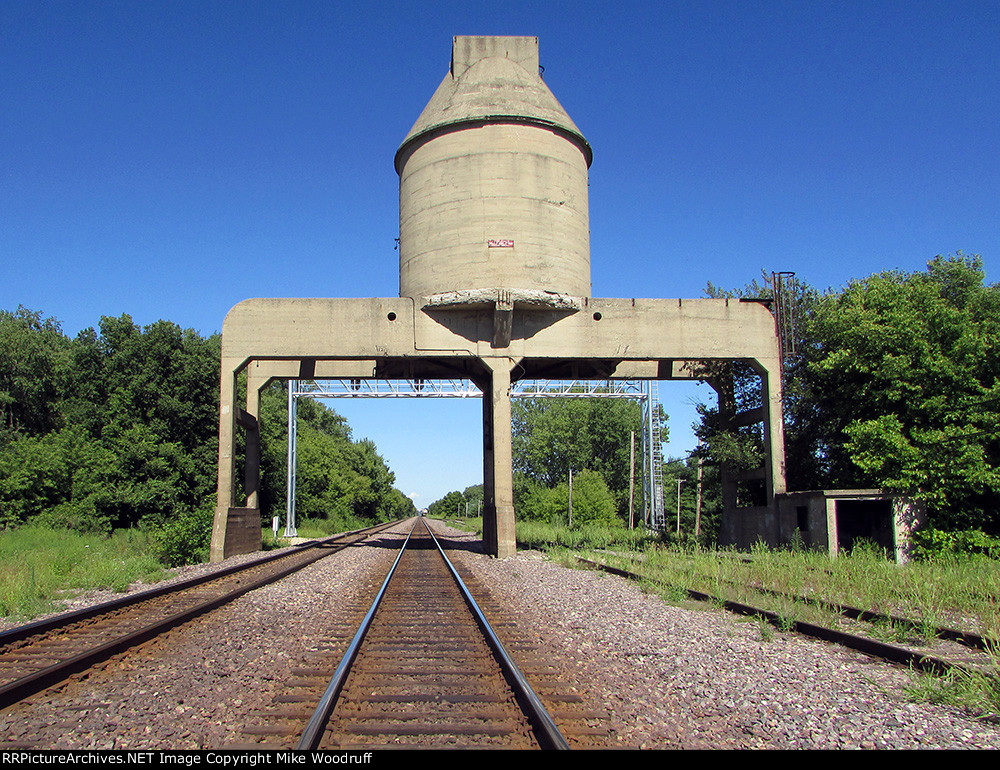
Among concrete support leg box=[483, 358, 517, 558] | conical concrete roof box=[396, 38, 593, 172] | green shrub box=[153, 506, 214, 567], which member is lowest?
green shrub box=[153, 506, 214, 567]

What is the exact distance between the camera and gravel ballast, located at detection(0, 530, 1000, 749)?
4.69 metres

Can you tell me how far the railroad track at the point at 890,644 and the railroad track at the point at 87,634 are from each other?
7222 millimetres

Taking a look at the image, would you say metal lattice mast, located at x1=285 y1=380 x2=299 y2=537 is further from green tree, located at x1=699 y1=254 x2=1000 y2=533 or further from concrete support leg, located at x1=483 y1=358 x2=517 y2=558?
green tree, located at x1=699 y1=254 x2=1000 y2=533

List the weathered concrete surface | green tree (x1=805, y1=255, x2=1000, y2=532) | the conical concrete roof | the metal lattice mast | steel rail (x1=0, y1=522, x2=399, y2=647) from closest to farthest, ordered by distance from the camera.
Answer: steel rail (x1=0, y1=522, x2=399, y2=647), green tree (x1=805, y1=255, x2=1000, y2=532), the weathered concrete surface, the conical concrete roof, the metal lattice mast

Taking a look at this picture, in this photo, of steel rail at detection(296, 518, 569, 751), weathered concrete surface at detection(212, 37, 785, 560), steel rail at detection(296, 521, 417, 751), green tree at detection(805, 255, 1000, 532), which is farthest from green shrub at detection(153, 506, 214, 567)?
green tree at detection(805, 255, 1000, 532)

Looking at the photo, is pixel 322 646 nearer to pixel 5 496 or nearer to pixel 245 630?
pixel 245 630

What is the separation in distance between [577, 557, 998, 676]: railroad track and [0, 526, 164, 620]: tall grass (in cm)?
951

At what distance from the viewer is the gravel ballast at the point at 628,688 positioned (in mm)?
4688

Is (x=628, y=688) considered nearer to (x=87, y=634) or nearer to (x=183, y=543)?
(x=87, y=634)

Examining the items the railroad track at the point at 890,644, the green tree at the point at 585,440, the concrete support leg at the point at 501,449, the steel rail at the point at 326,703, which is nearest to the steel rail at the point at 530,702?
the steel rail at the point at 326,703

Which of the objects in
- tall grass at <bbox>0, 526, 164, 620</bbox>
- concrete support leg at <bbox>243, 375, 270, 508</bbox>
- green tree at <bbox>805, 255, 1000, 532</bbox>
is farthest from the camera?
concrete support leg at <bbox>243, 375, 270, 508</bbox>

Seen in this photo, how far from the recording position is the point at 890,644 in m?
7.36

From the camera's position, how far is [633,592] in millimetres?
12516

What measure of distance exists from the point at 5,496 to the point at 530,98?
26.0 metres
